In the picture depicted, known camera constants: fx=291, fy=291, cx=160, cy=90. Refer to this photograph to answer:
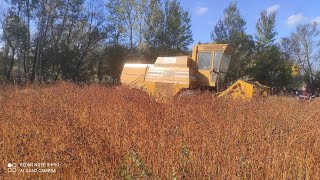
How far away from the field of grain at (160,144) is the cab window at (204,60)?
14.8 feet

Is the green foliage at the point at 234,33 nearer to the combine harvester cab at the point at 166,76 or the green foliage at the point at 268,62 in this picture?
the green foliage at the point at 268,62

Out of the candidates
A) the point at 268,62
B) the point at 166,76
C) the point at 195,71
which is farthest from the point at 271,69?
the point at 166,76

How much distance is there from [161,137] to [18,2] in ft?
89.9

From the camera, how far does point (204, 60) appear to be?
10.4 m

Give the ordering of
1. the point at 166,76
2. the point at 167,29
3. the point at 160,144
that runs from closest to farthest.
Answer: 1. the point at 160,144
2. the point at 166,76
3. the point at 167,29

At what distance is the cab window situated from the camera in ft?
33.8

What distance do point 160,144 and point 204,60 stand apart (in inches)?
280

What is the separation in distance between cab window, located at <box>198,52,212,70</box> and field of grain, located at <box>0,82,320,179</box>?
14.8 ft

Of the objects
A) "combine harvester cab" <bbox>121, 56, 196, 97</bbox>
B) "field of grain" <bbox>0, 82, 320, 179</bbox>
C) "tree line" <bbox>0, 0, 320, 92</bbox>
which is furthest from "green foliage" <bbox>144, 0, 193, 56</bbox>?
"field of grain" <bbox>0, 82, 320, 179</bbox>

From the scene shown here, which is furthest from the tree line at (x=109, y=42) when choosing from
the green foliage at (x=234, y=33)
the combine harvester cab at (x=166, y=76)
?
the combine harvester cab at (x=166, y=76)

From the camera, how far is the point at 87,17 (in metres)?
29.6

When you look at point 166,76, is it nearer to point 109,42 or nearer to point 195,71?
point 195,71

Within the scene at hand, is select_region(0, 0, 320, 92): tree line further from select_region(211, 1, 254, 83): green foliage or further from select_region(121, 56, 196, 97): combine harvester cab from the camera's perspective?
select_region(121, 56, 196, 97): combine harvester cab

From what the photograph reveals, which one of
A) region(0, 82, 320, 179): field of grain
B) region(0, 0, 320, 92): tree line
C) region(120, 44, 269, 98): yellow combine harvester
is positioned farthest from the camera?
region(0, 0, 320, 92): tree line
